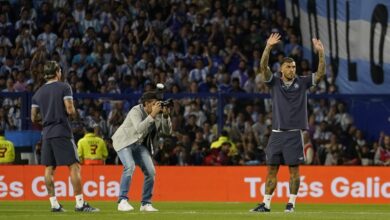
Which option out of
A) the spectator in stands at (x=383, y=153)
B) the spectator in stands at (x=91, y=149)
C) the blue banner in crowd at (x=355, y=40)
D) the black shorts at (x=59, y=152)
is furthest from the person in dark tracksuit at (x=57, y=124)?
the blue banner in crowd at (x=355, y=40)

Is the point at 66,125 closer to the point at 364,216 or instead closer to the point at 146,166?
the point at 146,166

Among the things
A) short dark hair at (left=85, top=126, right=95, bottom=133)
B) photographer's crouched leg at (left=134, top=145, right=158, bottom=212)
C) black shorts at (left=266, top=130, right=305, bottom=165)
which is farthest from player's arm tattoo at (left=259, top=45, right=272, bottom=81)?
short dark hair at (left=85, top=126, right=95, bottom=133)

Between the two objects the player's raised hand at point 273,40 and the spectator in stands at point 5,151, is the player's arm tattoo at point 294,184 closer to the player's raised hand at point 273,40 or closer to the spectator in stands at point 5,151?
the player's raised hand at point 273,40

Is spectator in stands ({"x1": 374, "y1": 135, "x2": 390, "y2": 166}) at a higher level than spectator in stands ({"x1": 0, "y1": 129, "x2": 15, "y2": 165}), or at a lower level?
lower

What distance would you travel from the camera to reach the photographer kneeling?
58.2 ft

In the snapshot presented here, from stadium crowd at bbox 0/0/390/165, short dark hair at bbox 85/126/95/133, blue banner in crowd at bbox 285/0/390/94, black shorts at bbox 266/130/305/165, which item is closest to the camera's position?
black shorts at bbox 266/130/305/165

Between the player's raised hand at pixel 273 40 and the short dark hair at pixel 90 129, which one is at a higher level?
the player's raised hand at pixel 273 40

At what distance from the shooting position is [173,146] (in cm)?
2709

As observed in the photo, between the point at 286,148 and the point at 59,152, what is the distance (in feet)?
10.9

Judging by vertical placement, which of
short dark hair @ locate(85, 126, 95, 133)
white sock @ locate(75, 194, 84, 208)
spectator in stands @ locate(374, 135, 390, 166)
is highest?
short dark hair @ locate(85, 126, 95, 133)

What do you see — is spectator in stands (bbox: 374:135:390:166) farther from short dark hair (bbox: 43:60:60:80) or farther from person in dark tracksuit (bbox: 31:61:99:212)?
short dark hair (bbox: 43:60:60:80)

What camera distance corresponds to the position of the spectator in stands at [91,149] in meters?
26.1

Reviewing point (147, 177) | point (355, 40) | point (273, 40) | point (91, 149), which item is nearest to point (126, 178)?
point (147, 177)

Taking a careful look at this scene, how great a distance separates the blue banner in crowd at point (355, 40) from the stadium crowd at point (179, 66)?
45 centimetres
